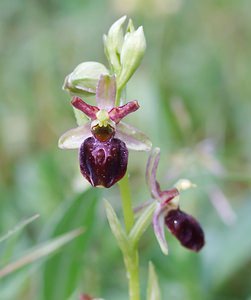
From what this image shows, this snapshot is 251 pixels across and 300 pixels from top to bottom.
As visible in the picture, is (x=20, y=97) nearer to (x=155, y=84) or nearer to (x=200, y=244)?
(x=155, y=84)

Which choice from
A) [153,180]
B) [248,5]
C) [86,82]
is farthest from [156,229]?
[248,5]

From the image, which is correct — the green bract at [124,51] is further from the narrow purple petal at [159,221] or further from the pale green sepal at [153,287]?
the pale green sepal at [153,287]

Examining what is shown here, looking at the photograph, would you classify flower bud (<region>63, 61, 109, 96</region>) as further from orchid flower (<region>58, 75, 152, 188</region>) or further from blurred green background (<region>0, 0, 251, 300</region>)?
blurred green background (<region>0, 0, 251, 300</region>)

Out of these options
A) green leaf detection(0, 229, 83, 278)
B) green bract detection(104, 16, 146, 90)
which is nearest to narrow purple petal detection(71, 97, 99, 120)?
green bract detection(104, 16, 146, 90)

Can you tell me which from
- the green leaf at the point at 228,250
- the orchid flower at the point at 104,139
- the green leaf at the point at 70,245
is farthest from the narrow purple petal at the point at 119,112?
the green leaf at the point at 228,250

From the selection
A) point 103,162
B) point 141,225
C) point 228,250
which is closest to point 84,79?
point 103,162

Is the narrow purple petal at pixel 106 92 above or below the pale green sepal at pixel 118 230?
above

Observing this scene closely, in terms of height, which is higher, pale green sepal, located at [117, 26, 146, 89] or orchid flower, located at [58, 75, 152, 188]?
pale green sepal, located at [117, 26, 146, 89]

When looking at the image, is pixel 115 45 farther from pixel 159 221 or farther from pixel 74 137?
pixel 159 221
